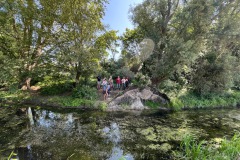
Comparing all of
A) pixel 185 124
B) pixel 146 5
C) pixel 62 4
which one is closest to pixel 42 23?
pixel 62 4

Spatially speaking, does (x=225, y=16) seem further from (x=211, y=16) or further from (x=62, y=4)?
(x=62, y=4)

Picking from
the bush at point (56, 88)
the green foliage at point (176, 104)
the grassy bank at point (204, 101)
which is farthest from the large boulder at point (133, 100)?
the bush at point (56, 88)

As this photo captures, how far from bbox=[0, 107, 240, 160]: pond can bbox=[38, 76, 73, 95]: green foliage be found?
3232 millimetres

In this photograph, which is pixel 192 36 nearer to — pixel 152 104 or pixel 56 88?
pixel 152 104

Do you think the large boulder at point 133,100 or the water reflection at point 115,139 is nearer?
the water reflection at point 115,139

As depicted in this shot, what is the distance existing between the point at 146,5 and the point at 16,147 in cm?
1758

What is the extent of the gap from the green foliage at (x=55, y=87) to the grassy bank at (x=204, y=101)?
10.7m

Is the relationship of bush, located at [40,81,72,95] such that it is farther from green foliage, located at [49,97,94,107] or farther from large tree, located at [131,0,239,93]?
large tree, located at [131,0,239,93]

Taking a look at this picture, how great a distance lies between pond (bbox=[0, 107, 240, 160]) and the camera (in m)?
7.62

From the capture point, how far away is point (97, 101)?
1560cm

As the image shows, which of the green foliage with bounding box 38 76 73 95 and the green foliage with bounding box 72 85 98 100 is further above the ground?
the green foliage with bounding box 38 76 73 95

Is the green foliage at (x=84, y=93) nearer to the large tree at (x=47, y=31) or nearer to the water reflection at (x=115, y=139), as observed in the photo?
the large tree at (x=47, y=31)

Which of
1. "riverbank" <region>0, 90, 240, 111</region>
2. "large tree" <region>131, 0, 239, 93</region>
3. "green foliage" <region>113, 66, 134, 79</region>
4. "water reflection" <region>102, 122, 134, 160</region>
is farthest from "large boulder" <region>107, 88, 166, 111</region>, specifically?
"green foliage" <region>113, 66, 134, 79</region>

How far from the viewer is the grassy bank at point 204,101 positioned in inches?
691
